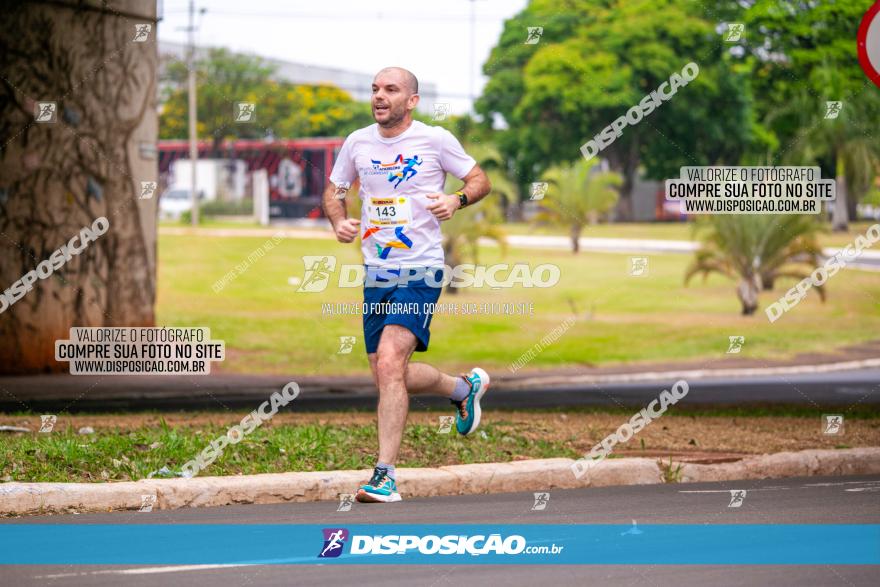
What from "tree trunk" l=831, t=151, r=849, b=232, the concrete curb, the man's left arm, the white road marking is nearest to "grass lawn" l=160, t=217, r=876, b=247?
"tree trunk" l=831, t=151, r=849, b=232

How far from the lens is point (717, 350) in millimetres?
26984

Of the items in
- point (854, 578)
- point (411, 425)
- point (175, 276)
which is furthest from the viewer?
point (175, 276)

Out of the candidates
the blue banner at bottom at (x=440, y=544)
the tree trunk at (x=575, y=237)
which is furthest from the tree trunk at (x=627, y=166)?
the blue banner at bottom at (x=440, y=544)

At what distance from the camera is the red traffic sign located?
8.23 meters

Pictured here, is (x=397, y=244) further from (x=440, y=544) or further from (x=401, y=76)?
(x=440, y=544)

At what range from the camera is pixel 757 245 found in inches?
1134

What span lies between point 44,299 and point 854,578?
12.7 metres

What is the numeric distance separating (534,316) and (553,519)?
29.0 metres

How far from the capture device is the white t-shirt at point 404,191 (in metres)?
7.32

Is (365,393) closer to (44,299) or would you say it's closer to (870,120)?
(44,299)

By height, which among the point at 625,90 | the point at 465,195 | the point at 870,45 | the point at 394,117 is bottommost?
the point at 465,195

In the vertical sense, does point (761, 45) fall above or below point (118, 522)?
above

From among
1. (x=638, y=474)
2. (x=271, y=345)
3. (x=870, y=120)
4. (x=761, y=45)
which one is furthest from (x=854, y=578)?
(x=761, y=45)

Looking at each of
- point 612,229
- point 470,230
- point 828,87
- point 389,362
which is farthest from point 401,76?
point 612,229
